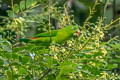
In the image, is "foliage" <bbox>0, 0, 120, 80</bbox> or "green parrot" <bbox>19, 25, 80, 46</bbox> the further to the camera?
"green parrot" <bbox>19, 25, 80, 46</bbox>

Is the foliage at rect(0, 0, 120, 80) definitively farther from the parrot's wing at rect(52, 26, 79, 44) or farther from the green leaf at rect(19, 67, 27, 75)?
the parrot's wing at rect(52, 26, 79, 44)

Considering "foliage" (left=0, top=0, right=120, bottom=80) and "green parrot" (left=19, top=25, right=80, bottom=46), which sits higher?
"green parrot" (left=19, top=25, right=80, bottom=46)

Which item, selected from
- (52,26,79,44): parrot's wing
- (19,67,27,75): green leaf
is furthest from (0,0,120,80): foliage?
(52,26,79,44): parrot's wing

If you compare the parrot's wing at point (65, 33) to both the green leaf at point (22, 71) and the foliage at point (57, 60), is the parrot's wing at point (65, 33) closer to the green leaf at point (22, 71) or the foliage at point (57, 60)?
the foliage at point (57, 60)

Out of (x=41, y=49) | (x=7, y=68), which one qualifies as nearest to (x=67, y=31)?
(x=41, y=49)

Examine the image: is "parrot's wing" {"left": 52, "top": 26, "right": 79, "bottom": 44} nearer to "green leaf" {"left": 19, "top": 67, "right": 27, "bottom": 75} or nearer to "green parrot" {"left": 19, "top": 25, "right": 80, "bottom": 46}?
"green parrot" {"left": 19, "top": 25, "right": 80, "bottom": 46}

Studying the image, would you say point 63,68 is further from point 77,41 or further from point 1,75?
point 1,75

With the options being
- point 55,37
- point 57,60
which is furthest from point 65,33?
point 57,60

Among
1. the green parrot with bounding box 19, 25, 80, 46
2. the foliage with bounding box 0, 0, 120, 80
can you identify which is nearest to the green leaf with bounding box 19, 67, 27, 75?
the foliage with bounding box 0, 0, 120, 80

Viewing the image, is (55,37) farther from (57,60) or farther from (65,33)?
(57,60)

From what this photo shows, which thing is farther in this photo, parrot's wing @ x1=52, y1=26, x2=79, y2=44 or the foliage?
parrot's wing @ x1=52, y1=26, x2=79, y2=44

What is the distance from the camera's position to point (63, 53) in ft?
3.16

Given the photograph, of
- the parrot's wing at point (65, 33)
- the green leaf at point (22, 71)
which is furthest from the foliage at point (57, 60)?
the parrot's wing at point (65, 33)

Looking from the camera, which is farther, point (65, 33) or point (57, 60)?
point (65, 33)
